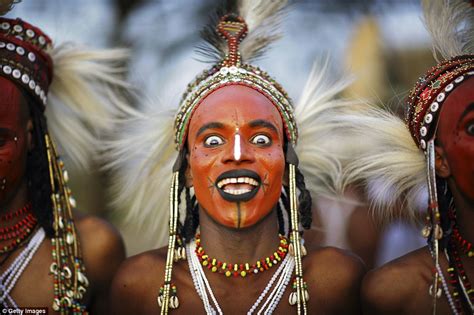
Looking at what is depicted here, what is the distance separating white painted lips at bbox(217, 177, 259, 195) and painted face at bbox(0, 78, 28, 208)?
3.30ft

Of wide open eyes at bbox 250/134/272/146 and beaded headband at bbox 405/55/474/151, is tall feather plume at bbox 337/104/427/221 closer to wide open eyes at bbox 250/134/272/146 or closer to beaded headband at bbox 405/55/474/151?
beaded headband at bbox 405/55/474/151

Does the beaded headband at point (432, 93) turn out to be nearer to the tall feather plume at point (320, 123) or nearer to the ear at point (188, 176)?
the tall feather plume at point (320, 123)

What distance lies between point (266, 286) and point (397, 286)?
2.00 feet

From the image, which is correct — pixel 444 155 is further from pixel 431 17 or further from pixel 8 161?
pixel 8 161

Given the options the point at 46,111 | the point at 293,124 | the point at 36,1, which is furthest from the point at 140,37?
the point at 293,124

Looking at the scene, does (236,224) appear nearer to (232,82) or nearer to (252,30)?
(232,82)

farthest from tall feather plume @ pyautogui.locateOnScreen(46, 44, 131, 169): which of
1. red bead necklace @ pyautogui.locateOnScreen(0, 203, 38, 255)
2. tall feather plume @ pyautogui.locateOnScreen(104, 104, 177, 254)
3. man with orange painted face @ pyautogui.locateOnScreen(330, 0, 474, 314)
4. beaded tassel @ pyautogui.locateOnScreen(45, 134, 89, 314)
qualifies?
man with orange painted face @ pyautogui.locateOnScreen(330, 0, 474, 314)

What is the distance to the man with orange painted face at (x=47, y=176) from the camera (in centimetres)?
370

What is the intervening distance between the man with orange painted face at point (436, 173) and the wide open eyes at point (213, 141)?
0.77 m

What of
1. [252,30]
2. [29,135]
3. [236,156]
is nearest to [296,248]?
[236,156]

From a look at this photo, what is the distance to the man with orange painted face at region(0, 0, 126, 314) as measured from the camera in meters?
3.70

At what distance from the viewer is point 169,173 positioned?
162 inches

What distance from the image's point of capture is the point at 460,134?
3.48 meters

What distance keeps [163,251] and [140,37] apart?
3744 millimetres
